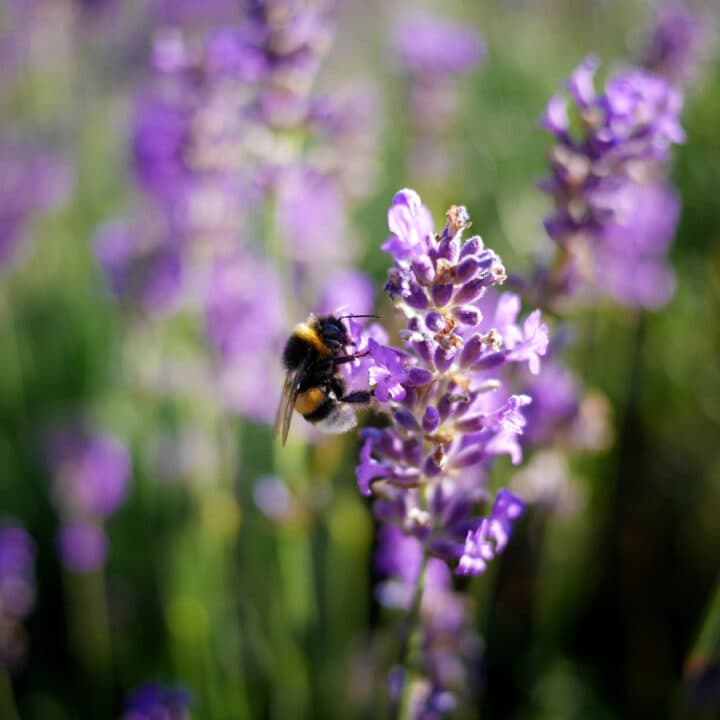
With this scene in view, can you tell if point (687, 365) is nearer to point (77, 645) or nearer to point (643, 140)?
point (643, 140)

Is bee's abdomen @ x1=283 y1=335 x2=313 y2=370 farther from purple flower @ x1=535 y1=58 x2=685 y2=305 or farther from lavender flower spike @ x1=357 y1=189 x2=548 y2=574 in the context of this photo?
purple flower @ x1=535 y1=58 x2=685 y2=305

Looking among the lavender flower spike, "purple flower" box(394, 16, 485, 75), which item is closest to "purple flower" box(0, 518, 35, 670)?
the lavender flower spike

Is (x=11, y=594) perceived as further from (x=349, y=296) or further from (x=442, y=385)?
(x=442, y=385)

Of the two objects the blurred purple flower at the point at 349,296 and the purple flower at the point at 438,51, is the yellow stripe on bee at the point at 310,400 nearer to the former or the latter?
the blurred purple flower at the point at 349,296

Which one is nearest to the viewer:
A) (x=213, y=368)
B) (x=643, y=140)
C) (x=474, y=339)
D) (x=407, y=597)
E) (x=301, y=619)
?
(x=474, y=339)

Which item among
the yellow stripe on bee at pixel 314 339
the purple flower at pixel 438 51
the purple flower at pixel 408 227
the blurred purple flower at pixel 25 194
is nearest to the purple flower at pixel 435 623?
the yellow stripe on bee at pixel 314 339

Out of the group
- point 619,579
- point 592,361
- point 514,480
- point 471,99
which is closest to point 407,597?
point 514,480
